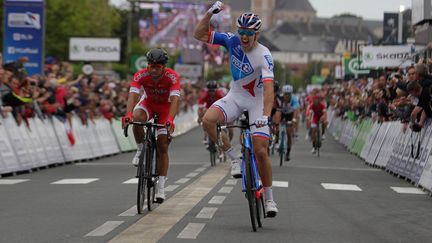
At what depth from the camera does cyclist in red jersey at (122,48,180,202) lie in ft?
45.8

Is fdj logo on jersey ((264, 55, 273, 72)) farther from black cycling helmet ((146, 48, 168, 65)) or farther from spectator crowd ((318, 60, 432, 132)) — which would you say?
spectator crowd ((318, 60, 432, 132))

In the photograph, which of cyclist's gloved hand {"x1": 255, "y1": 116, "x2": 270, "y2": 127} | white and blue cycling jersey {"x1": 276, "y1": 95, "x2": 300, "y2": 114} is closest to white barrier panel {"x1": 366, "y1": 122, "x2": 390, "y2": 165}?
white and blue cycling jersey {"x1": 276, "y1": 95, "x2": 300, "y2": 114}

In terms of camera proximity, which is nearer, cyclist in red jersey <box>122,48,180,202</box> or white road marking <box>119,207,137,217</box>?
white road marking <box>119,207,137,217</box>

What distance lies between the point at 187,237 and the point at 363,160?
21.9 metres

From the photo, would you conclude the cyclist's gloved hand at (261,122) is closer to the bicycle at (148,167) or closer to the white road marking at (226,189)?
the bicycle at (148,167)

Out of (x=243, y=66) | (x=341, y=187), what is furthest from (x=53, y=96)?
(x=243, y=66)

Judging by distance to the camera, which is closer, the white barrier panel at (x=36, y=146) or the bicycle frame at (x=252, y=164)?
the bicycle frame at (x=252, y=164)

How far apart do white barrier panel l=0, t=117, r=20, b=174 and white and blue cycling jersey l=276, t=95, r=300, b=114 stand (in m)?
7.72

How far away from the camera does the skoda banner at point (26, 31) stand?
33.2 m

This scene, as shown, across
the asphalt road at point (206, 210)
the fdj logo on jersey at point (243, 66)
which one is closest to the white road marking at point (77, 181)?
the asphalt road at point (206, 210)

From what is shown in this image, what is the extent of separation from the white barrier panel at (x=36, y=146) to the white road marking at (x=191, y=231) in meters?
12.4

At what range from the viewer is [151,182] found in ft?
45.3

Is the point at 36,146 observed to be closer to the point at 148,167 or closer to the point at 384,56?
the point at 148,167

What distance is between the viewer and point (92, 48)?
59.0 meters
